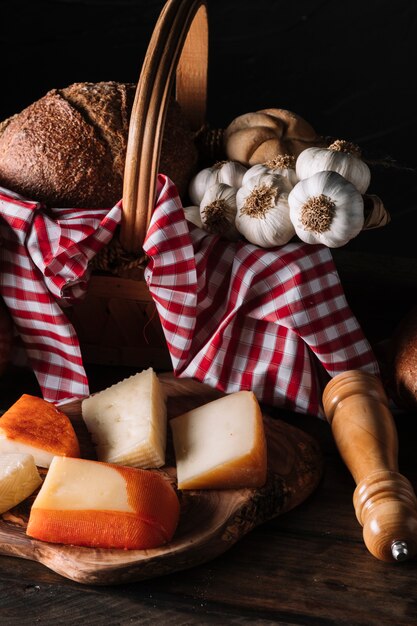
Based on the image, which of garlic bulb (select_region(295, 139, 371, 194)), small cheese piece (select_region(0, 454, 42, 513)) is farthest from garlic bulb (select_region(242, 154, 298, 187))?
small cheese piece (select_region(0, 454, 42, 513))

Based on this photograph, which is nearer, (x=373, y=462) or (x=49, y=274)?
(x=373, y=462)

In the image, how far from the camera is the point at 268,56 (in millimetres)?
2885

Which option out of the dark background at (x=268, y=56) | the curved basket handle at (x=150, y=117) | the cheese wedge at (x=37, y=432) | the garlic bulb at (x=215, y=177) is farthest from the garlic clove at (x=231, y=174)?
the dark background at (x=268, y=56)

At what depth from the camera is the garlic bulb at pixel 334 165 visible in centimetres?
172

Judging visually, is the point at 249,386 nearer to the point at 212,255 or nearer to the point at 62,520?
the point at 212,255

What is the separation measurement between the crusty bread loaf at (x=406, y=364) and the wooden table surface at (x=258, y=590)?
0.32 metres

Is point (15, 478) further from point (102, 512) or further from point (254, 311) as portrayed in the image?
point (254, 311)

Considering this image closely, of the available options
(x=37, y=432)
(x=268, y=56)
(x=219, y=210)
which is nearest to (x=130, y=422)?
(x=37, y=432)

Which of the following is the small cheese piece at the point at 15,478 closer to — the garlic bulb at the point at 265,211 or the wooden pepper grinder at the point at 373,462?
the wooden pepper grinder at the point at 373,462

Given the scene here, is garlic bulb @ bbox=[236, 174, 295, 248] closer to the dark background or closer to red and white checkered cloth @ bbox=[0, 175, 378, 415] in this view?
red and white checkered cloth @ bbox=[0, 175, 378, 415]

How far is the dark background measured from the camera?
2812mm

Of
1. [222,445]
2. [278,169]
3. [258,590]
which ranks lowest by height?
[258,590]

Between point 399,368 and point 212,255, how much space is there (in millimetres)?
434

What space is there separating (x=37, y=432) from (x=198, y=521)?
1.02ft
